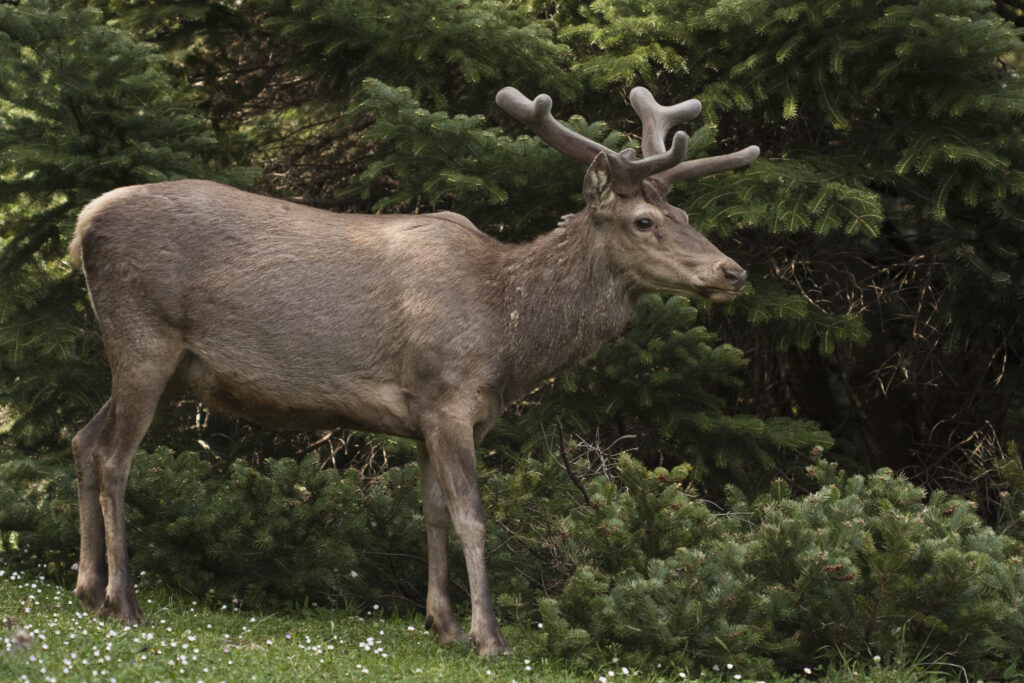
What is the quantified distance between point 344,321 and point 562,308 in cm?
114

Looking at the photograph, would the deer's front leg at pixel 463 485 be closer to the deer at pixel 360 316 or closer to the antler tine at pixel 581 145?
the deer at pixel 360 316

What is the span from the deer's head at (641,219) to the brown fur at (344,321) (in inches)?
0.4

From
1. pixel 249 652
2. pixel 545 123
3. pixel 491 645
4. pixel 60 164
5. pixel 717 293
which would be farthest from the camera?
pixel 60 164

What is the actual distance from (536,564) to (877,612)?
6.56ft

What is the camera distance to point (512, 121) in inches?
379

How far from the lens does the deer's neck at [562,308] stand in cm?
663

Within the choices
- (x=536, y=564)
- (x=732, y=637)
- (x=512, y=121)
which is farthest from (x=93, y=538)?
(x=512, y=121)

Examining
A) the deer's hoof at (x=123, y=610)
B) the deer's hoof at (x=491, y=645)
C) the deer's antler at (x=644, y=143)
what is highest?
the deer's antler at (x=644, y=143)

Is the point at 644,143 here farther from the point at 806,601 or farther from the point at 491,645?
the point at 491,645

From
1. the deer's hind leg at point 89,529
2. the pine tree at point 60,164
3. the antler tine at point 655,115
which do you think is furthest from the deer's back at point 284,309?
the pine tree at point 60,164

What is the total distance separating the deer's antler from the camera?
6520 millimetres

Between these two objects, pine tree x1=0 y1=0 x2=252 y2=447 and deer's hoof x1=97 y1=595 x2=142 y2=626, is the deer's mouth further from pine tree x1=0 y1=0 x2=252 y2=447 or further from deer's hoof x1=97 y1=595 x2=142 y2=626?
pine tree x1=0 y1=0 x2=252 y2=447

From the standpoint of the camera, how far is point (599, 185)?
6555mm

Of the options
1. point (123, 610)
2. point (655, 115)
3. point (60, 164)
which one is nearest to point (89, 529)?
point (123, 610)
